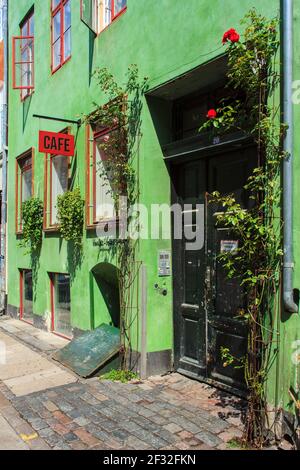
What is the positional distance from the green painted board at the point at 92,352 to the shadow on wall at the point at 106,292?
1.21ft

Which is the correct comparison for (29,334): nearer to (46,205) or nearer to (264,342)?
(46,205)

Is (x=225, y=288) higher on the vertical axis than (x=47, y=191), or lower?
lower

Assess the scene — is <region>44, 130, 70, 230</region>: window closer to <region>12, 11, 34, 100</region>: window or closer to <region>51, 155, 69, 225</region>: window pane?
<region>51, 155, 69, 225</region>: window pane

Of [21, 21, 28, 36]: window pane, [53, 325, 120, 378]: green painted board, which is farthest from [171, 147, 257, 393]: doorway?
[21, 21, 28, 36]: window pane

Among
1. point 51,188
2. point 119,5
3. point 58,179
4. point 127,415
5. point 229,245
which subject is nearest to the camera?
point 127,415

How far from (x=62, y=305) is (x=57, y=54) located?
15.9 ft

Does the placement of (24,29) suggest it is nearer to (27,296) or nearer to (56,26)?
(56,26)

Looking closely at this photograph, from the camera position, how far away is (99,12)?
683cm

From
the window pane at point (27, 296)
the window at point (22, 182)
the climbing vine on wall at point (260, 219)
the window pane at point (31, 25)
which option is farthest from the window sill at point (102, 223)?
the window pane at point (31, 25)

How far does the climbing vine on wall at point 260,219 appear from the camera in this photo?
3715 mm

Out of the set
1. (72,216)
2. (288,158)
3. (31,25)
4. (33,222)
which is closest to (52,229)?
(33,222)

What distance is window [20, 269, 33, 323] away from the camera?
32.7 ft
